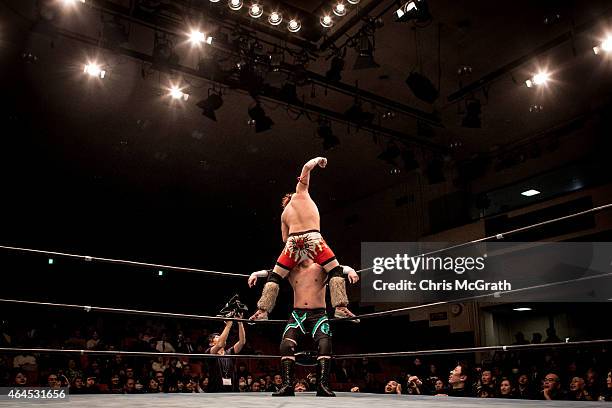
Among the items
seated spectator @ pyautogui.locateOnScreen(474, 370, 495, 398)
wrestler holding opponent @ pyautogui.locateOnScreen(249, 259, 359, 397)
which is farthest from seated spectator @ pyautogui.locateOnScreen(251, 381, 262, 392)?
wrestler holding opponent @ pyautogui.locateOnScreen(249, 259, 359, 397)

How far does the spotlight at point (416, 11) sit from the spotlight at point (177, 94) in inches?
119

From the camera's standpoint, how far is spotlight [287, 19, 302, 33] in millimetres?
5621

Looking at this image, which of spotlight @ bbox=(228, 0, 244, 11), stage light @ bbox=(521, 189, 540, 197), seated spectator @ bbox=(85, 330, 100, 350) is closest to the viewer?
spotlight @ bbox=(228, 0, 244, 11)

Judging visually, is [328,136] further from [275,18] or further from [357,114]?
[275,18]

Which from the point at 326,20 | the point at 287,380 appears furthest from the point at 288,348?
the point at 326,20

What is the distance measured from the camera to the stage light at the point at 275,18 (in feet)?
18.0

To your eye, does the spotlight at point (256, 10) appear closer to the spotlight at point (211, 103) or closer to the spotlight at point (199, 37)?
the spotlight at point (199, 37)

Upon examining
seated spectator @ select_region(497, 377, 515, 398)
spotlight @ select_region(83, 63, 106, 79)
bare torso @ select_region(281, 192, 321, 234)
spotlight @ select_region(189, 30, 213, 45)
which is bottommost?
seated spectator @ select_region(497, 377, 515, 398)

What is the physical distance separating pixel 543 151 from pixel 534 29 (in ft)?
9.89

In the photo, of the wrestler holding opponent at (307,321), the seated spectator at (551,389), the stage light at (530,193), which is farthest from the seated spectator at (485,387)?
the wrestler holding opponent at (307,321)

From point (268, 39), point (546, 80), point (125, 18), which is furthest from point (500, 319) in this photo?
point (125, 18)

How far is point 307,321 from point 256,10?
3.37m

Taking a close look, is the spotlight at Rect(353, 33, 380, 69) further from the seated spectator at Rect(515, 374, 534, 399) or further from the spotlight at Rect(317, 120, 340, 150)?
the seated spectator at Rect(515, 374, 534, 399)

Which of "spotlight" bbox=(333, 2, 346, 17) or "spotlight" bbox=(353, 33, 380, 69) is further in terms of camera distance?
"spotlight" bbox=(353, 33, 380, 69)
